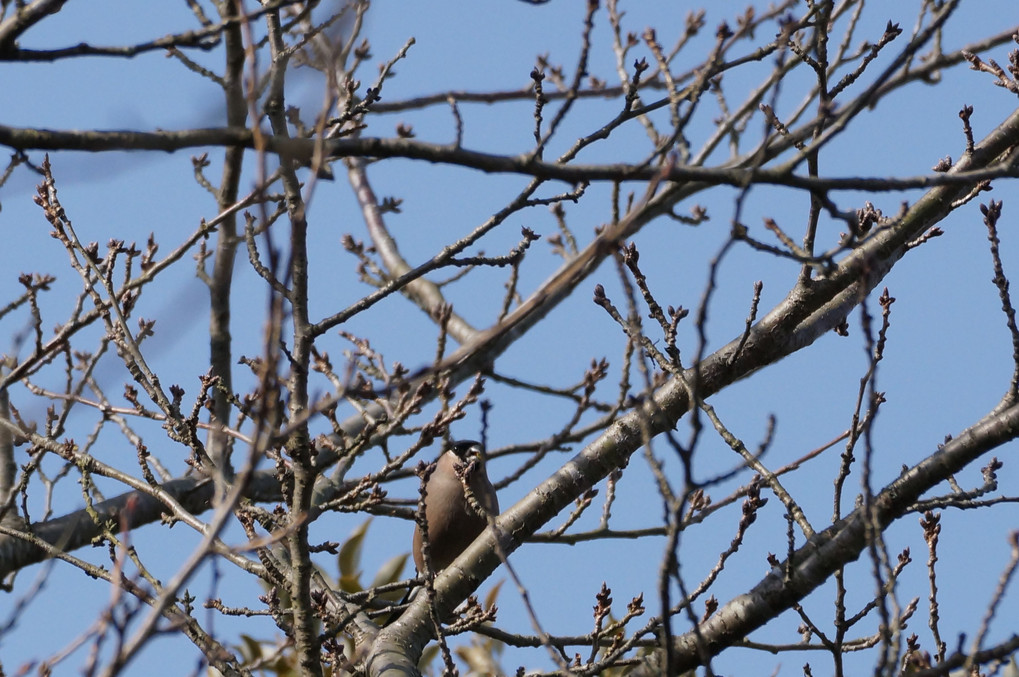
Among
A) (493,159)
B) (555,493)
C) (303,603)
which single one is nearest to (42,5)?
(493,159)

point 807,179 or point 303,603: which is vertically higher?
point 807,179

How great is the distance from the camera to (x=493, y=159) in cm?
229

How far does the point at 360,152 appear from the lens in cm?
228

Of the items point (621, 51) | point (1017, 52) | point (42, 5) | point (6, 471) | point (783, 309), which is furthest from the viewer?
point (621, 51)

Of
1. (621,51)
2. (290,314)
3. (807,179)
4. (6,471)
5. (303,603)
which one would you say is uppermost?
(621,51)

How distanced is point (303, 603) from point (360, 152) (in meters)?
1.26

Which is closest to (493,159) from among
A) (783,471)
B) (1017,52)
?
(783,471)

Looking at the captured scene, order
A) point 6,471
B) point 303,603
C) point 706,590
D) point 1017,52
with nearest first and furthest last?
point 303,603 → point 706,590 → point 1017,52 → point 6,471

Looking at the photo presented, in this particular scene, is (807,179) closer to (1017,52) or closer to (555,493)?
(555,493)

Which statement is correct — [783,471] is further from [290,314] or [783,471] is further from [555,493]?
[290,314]

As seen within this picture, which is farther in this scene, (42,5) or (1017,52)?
(1017,52)

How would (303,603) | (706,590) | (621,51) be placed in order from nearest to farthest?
(303,603) → (706,590) → (621,51)

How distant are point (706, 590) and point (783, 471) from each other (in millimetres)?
962

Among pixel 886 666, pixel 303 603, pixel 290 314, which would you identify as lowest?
pixel 886 666
